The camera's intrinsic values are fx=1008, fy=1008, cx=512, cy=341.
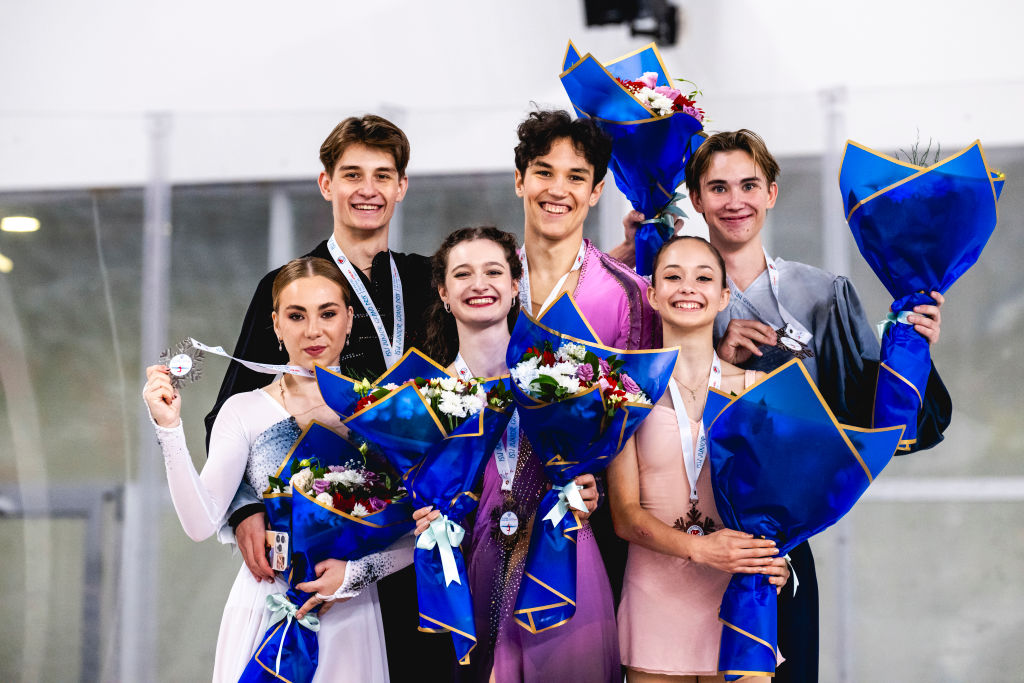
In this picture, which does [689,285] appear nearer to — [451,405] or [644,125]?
[644,125]

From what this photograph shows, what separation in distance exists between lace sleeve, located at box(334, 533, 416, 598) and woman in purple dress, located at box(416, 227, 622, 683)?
6.7 inches

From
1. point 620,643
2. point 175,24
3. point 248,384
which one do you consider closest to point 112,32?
point 175,24

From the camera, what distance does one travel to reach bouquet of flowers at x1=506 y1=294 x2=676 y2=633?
231 cm

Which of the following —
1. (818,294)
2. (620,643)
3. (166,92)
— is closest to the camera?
(620,643)

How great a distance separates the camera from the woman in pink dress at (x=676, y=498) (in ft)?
8.09

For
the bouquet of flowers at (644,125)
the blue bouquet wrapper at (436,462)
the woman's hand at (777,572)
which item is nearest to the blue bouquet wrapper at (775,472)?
the woman's hand at (777,572)

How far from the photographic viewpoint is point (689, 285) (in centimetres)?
252

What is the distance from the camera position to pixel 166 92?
455 cm

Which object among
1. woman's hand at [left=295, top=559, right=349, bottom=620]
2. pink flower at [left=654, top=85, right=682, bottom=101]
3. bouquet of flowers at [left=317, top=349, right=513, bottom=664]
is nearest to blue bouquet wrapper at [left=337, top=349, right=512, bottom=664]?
bouquet of flowers at [left=317, top=349, right=513, bottom=664]

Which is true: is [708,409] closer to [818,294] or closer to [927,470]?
[818,294]

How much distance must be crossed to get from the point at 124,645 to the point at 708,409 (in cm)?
262

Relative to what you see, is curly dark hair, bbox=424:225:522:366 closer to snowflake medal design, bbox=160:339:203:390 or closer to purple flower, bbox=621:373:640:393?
purple flower, bbox=621:373:640:393

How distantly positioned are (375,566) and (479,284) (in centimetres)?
79

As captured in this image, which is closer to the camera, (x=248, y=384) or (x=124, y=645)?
(x=248, y=384)
